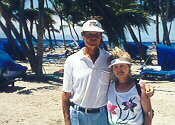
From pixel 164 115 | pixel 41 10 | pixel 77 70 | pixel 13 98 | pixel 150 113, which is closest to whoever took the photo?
pixel 150 113

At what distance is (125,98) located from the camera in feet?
6.86

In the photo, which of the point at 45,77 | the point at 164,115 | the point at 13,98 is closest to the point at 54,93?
the point at 13,98

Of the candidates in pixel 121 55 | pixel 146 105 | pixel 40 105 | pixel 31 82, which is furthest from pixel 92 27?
pixel 31 82

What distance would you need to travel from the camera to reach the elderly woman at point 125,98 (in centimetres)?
207

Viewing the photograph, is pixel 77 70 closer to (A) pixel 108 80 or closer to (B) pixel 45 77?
(A) pixel 108 80

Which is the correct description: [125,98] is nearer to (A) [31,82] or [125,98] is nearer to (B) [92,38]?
(B) [92,38]

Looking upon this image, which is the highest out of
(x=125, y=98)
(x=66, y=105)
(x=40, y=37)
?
(x=40, y=37)

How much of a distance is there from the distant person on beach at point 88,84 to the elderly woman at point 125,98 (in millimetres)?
116

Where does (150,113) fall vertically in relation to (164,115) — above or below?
above

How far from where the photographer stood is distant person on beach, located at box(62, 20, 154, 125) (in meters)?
2.27

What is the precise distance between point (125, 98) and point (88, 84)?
386mm

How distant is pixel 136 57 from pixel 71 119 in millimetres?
17416

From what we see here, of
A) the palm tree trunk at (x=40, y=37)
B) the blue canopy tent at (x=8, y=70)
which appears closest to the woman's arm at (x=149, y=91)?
the blue canopy tent at (x=8, y=70)

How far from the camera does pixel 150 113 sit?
6.84 feet
